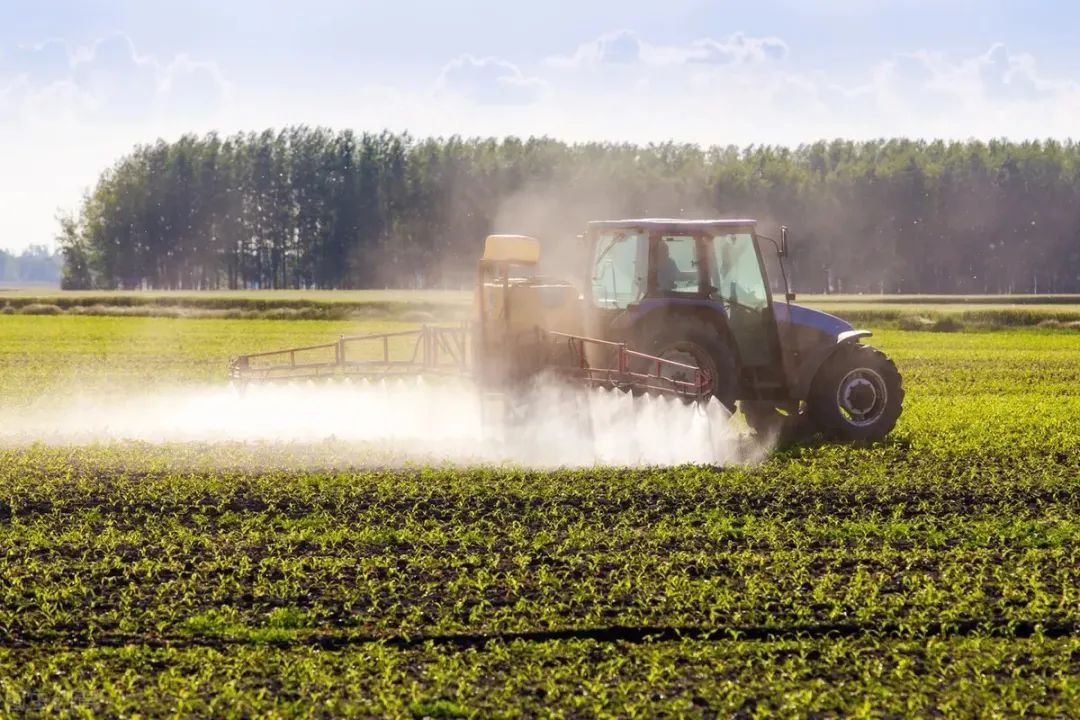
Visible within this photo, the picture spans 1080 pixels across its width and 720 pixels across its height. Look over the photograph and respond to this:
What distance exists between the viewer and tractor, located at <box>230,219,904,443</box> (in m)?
14.8

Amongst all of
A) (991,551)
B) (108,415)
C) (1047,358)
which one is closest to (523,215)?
(108,415)

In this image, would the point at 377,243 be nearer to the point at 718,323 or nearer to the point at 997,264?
the point at 997,264

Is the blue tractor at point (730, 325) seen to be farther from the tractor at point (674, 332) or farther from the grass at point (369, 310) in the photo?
the grass at point (369, 310)

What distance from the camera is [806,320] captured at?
52.7 feet

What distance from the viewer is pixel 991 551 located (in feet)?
32.7

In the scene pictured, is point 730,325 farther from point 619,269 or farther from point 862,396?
point 862,396

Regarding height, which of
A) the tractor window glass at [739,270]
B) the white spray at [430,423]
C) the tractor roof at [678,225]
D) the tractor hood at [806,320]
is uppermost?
the tractor roof at [678,225]

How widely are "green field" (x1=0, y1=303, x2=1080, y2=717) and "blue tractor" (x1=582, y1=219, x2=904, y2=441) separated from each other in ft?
3.28

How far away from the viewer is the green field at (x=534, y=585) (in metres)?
7.06

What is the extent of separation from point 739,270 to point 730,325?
2.05 feet

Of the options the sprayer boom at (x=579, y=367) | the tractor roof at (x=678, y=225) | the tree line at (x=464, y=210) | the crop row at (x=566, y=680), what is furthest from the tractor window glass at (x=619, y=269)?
the tree line at (x=464, y=210)

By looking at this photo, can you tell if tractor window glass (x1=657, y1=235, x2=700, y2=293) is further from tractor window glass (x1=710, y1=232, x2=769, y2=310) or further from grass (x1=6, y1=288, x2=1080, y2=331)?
grass (x1=6, y1=288, x2=1080, y2=331)

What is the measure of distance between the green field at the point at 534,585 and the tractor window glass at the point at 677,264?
2187 millimetres

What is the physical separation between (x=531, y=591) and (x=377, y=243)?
100080mm
